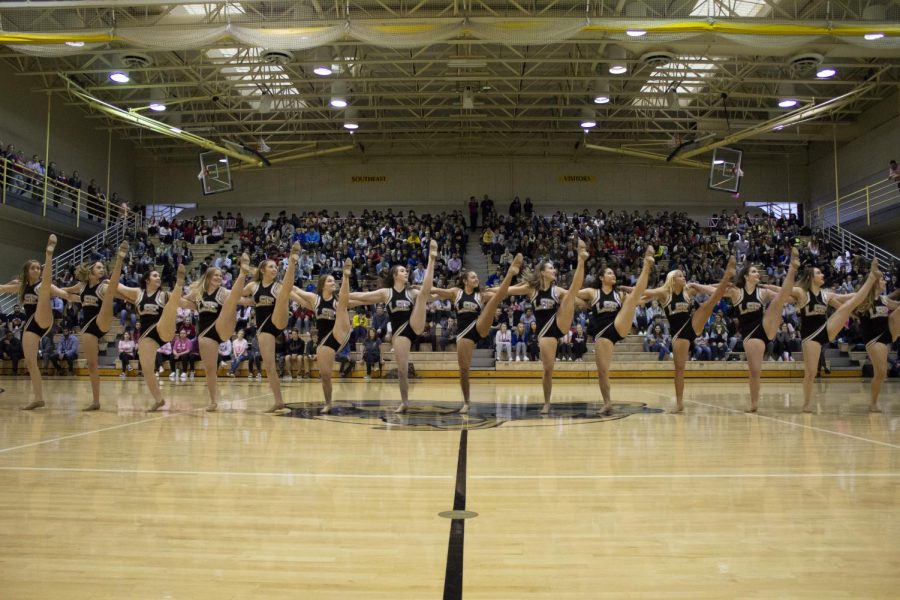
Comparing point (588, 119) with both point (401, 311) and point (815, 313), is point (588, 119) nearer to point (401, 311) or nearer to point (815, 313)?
point (815, 313)

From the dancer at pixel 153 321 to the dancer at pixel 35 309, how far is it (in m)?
0.91

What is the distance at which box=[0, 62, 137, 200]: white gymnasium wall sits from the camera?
23628 mm

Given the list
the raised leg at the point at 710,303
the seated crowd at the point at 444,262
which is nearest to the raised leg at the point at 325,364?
the raised leg at the point at 710,303

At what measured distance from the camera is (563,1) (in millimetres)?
18797

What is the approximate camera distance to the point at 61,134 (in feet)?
87.6

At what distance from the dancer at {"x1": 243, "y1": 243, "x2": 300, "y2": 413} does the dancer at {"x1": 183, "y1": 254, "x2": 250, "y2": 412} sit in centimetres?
28

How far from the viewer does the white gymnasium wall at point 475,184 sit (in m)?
32.8

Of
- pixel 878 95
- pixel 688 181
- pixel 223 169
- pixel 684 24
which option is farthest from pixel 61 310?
pixel 878 95

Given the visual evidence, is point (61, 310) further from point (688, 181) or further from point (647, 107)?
point (688, 181)

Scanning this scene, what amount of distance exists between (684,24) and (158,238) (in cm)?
2240

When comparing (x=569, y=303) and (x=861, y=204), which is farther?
(x=861, y=204)

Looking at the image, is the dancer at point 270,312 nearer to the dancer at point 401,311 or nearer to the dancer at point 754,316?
the dancer at point 401,311

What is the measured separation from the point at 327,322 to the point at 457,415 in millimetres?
2060

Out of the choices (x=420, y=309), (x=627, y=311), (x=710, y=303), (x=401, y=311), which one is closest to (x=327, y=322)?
(x=401, y=311)
